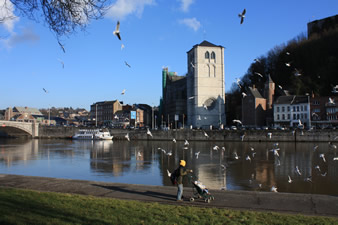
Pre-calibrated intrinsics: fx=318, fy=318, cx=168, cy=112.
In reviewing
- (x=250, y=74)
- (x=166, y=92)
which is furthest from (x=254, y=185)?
(x=166, y=92)

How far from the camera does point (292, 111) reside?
81500 mm

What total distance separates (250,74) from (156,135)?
4510cm

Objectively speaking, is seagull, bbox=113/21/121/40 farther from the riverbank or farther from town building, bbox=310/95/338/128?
town building, bbox=310/95/338/128

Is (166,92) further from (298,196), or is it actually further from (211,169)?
(298,196)

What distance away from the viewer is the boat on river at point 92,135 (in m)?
85.8

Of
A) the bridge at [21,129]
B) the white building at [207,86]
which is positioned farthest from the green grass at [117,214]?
the bridge at [21,129]

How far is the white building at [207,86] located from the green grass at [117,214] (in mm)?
85895

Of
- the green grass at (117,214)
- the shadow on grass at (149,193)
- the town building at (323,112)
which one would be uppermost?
the town building at (323,112)

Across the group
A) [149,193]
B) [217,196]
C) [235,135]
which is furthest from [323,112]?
[149,193]

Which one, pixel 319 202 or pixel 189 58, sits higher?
pixel 189 58

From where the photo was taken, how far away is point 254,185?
18.7 metres

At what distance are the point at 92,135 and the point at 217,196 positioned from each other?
79.6 metres

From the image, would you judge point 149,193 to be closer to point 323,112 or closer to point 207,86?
point 323,112

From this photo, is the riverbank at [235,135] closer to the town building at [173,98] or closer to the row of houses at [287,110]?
the row of houses at [287,110]
